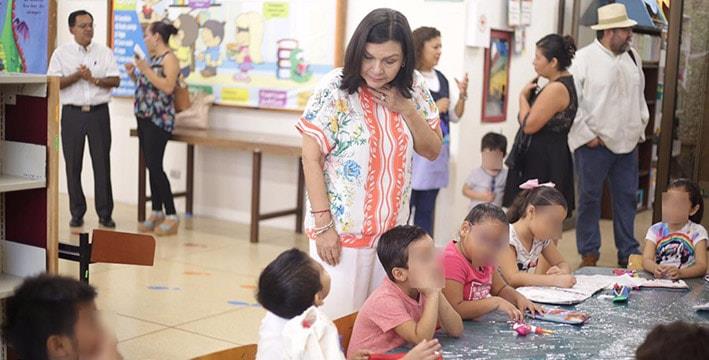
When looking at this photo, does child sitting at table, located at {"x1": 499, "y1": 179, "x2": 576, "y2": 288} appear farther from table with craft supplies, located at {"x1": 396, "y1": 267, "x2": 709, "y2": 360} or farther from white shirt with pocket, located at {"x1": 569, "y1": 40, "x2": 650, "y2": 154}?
white shirt with pocket, located at {"x1": 569, "y1": 40, "x2": 650, "y2": 154}

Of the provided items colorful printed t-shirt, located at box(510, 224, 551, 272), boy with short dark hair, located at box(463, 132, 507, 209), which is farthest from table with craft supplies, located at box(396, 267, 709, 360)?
boy with short dark hair, located at box(463, 132, 507, 209)

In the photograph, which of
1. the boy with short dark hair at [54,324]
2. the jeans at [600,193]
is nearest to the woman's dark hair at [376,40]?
the boy with short dark hair at [54,324]

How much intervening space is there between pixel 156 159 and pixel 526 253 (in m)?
4.15

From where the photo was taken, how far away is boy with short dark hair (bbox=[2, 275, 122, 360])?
1928mm

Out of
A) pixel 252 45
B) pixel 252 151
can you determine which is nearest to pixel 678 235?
pixel 252 151

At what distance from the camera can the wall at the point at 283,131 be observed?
6.76m

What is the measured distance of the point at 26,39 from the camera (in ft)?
27.5

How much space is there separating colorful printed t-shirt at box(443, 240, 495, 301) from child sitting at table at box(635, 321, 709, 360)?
1.29 meters

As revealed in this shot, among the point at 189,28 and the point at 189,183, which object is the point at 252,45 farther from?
the point at 189,183

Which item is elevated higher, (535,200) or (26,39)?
(26,39)

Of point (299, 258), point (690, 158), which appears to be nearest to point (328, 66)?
point (690, 158)

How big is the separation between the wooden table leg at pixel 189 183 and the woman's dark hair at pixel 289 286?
5.72 metres

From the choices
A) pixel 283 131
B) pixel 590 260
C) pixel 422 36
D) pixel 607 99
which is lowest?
pixel 590 260

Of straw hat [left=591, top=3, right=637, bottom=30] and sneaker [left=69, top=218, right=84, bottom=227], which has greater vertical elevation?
straw hat [left=591, top=3, right=637, bottom=30]
